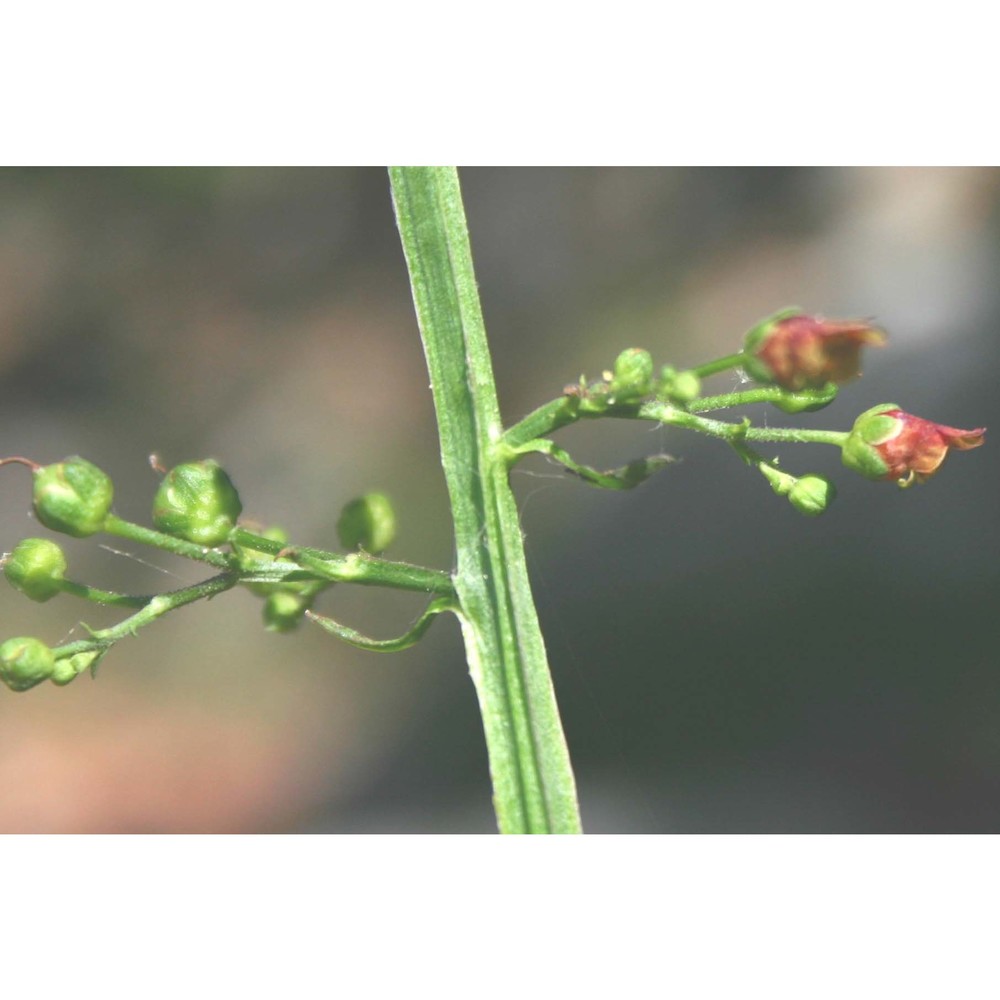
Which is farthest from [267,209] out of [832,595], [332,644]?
[832,595]

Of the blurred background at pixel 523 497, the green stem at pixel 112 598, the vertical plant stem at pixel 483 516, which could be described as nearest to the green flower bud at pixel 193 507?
the green stem at pixel 112 598

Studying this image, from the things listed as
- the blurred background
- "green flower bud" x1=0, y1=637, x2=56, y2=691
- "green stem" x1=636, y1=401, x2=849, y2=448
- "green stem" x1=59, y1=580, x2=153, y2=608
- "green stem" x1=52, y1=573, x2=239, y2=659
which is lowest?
"green flower bud" x1=0, y1=637, x2=56, y2=691

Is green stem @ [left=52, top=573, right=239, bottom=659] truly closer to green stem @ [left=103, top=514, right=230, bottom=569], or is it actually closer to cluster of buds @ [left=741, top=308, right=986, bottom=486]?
green stem @ [left=103, top=514, right=230, bottom=569]

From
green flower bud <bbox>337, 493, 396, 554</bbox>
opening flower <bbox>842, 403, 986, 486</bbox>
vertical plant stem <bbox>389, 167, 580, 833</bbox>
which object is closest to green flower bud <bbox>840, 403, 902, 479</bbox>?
opening flower <bbox>842, 403, 986, 486</bbox>

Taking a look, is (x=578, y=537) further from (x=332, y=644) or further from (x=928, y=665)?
(x=928, y=665)

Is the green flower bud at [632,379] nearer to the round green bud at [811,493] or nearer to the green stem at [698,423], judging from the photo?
the green stem at [698,423]
